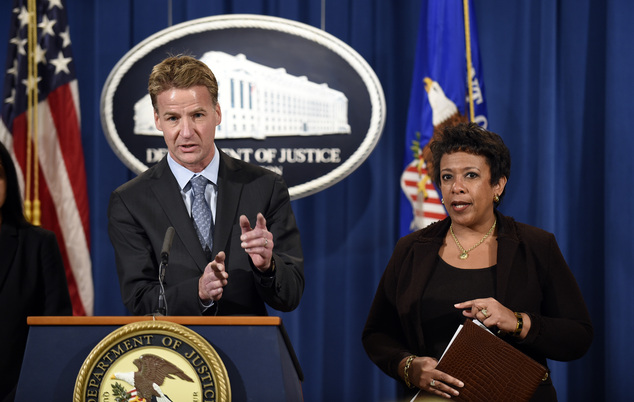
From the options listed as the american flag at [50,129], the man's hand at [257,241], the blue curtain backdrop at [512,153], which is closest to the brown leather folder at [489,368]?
the man's hand at [257,241]

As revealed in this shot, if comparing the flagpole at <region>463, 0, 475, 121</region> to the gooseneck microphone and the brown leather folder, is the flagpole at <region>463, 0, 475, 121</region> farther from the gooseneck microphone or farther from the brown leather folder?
the gooseneck microphone

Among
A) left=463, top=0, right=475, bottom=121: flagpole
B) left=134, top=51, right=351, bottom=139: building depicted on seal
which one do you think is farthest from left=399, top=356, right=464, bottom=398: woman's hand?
left=134, top=51, right=351, bottom=139: building depicted on seal

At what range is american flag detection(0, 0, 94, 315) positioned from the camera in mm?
3896

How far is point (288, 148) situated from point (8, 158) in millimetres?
1767

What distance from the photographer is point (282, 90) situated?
4105mm

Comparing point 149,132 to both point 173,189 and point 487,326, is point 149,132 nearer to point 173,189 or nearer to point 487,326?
point 173,189

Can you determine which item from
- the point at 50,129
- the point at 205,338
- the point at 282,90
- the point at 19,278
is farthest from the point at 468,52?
the point at 205,338

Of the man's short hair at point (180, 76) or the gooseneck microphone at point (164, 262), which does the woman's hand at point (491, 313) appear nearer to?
the gooseneck microphone at point (164, 262)

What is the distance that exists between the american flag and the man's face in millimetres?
1974

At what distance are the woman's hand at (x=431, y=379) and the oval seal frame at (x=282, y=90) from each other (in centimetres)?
194

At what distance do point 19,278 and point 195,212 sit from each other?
788mm

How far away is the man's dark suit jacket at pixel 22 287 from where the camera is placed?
2.41 m

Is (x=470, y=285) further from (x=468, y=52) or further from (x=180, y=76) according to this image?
(x=468, y=52)

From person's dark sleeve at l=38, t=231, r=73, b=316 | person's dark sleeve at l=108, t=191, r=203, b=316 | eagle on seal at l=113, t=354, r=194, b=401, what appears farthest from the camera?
person's dark sleeve at l=38, t=231, r=73, b=316
